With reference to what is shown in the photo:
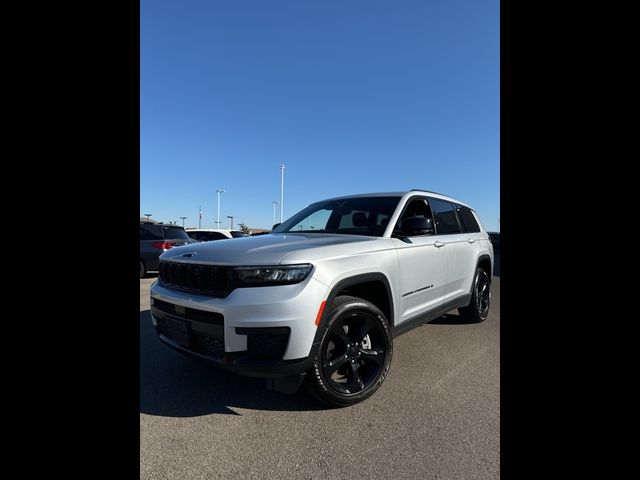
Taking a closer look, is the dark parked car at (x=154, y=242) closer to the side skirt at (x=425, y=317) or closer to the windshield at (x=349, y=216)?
the windshield at (x=349, y=216)

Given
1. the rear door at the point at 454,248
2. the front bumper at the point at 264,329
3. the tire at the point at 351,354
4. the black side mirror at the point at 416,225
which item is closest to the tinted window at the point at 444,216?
the rear door at the point at 454,248

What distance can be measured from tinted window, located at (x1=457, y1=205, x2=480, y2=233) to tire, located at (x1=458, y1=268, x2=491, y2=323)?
62 centimetres

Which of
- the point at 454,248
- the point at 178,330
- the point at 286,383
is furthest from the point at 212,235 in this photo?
the point at 286,383

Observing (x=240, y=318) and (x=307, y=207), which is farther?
(x=307, y=207)

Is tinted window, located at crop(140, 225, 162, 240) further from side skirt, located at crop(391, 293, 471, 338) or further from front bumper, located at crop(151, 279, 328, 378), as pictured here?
side skirt, located at crop(391, 293, 471, 338)

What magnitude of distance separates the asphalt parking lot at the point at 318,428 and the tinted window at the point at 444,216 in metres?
1.63

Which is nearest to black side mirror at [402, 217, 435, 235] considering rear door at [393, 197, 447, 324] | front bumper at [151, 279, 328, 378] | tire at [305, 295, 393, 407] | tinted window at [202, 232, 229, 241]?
rear door at [393, 197, 447, 324]

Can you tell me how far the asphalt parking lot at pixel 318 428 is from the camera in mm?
1781
